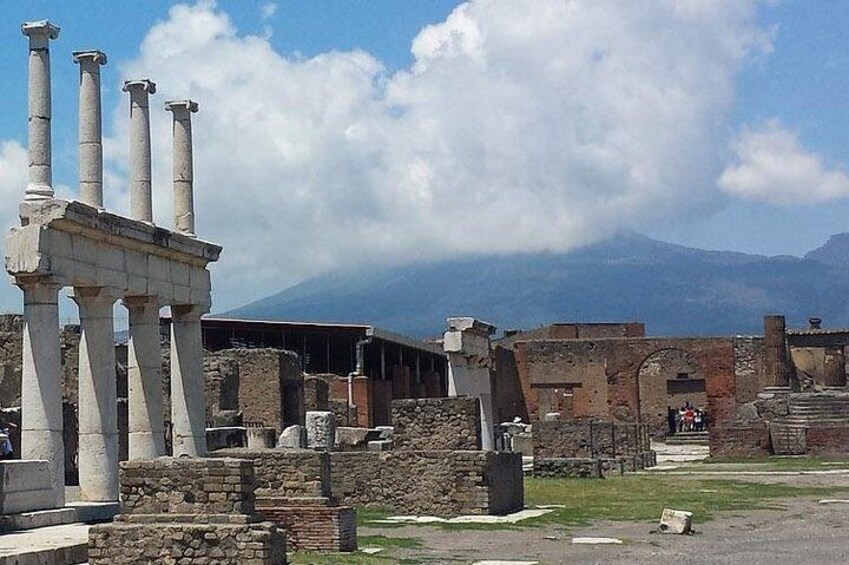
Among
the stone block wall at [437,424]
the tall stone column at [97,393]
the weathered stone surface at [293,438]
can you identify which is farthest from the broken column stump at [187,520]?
the weathered stone surface at [293,438]

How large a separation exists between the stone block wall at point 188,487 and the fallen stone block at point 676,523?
24.3ft

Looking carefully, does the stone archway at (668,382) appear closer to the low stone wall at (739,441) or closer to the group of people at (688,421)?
the group of people at (688,421)

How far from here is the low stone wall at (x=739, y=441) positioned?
43.2 m

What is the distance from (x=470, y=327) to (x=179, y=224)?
39.1ft

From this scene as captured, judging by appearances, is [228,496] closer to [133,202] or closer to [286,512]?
[286,512]

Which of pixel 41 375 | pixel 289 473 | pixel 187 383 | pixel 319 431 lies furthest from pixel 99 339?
pixel 319 431

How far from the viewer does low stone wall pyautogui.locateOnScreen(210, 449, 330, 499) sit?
17.5m

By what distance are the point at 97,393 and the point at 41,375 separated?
1769mm

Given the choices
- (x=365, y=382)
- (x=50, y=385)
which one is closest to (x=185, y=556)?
(x=50, y=385)

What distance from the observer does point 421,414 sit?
22859 millimetres

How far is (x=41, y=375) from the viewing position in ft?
63.2

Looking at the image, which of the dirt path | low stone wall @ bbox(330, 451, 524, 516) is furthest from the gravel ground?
low stone wall @ bbox(330, 451, 524, 516)

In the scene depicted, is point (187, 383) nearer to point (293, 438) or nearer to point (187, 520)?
point (293, 438)

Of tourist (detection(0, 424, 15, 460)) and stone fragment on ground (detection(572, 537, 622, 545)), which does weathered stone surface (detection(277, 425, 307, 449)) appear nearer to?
tourist (detection(0, 424, 15, 460))
